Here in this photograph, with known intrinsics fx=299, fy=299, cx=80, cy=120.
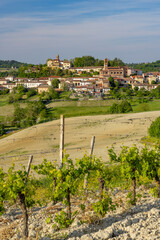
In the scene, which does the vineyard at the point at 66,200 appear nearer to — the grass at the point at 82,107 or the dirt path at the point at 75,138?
the dirt path at the point at 75,138

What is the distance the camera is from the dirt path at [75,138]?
783 inches

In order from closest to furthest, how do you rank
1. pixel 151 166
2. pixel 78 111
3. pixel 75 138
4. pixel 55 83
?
pixel 151 166, pixel 75 138, pixel 78 111, pixel 55 83

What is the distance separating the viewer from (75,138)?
24641mm

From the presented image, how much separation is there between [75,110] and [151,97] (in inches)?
741

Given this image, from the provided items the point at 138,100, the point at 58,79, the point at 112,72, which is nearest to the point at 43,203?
the point at 138,100

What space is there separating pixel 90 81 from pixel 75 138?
62098mm

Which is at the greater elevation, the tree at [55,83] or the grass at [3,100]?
the tree at [55,83]

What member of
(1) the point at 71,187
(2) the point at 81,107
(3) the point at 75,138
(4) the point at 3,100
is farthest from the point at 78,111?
(1) the point at 71,187

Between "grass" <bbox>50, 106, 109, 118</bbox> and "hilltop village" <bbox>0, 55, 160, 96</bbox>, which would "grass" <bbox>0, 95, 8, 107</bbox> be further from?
"grass" <bbox>50, 106, 109, 118</bbox>

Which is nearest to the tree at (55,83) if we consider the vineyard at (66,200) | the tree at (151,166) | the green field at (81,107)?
the green field at (81,107)

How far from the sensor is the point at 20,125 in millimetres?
45750

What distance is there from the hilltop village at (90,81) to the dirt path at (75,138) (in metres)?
42.6

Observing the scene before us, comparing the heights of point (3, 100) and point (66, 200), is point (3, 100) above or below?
below

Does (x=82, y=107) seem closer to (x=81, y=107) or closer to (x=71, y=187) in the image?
(x=81, y=107)
